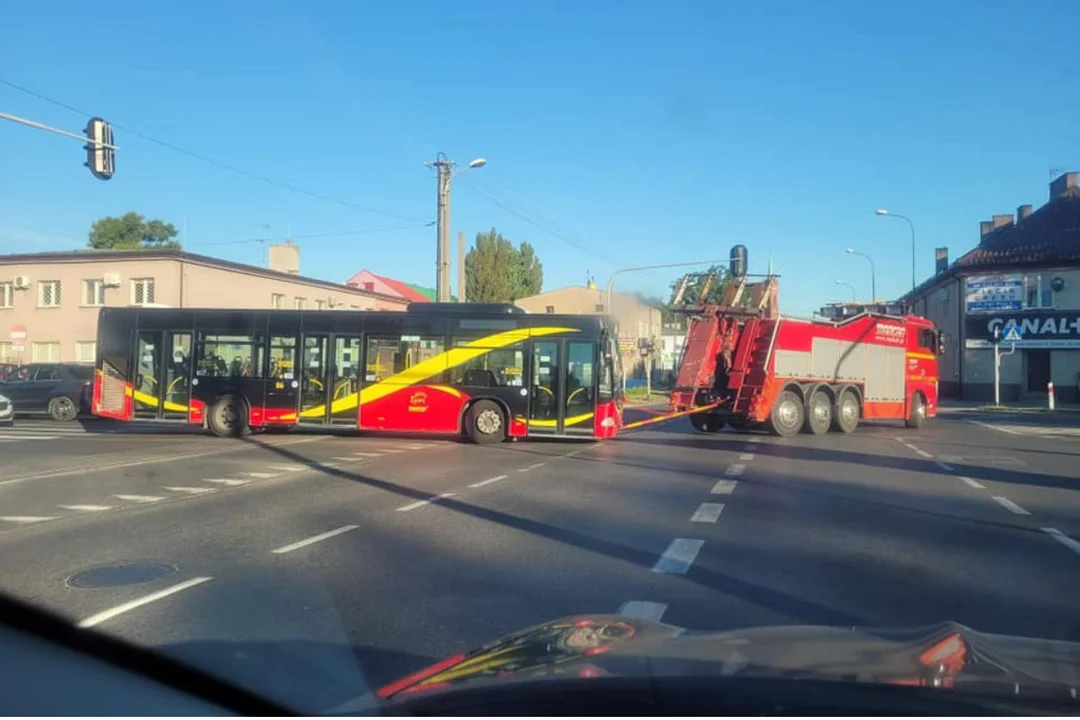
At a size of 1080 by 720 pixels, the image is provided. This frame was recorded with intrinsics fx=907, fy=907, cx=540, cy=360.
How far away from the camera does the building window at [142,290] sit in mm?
38375

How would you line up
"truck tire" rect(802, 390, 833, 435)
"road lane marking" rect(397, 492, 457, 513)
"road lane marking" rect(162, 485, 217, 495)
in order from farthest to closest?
"truck tire" rect(802, 390, 833, 435), "road lane marking" rect(162, 485, 217, 495), "road lane marking" rect(397, 492, 457, 513)

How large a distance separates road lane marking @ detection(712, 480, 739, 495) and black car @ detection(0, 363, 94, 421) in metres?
20.9

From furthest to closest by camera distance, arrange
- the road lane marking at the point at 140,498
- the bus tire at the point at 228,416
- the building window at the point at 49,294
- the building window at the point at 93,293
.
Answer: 1. the building window at the point at 49,294
2. the building window at the point at 93,293
3. the bus tire at the point at 228,416
4. the road lane marking at the point at 140,498

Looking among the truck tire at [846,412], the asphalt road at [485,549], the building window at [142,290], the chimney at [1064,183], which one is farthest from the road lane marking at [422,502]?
the chimney at [1064,183]

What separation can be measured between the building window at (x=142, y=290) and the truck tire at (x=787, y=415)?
2763 cm

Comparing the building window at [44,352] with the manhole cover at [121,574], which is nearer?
the manhole cover at [121,574]

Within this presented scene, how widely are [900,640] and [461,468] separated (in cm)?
1193

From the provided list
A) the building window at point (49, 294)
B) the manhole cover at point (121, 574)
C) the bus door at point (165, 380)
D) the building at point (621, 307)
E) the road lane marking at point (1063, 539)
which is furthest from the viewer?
the building window at point (49, 294)

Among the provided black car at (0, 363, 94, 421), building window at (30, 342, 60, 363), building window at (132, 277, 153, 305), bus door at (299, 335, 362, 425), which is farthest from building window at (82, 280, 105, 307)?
bus door at (299, 335, 362, 425)

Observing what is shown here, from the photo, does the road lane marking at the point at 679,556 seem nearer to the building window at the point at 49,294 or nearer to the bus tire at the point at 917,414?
the bus tire at the point at 917,414

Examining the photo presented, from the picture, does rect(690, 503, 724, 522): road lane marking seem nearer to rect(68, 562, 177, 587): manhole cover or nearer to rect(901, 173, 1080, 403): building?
rect(68, 562, 177, 587): manhole cover

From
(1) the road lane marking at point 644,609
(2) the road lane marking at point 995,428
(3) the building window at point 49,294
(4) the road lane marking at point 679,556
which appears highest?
(3) the building window at point 49,294

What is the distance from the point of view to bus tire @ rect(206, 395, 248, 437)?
20969mm

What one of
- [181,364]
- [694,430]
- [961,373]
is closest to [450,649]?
[181,364]
